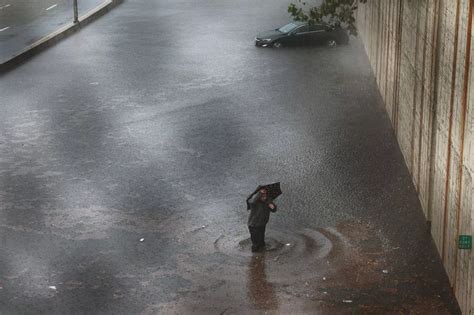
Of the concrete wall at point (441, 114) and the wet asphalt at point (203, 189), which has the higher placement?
the concrete wall at point (441, 114)

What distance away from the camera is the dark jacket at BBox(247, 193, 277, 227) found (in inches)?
720

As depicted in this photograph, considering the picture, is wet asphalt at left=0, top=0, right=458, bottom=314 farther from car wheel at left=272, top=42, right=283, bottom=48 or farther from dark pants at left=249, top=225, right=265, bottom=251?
car wheel at left=272, top=42, right=283, bottom=48

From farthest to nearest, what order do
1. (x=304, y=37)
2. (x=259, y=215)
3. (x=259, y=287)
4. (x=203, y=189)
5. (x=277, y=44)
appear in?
(x=304, y=37)
(x=277, y=44)
(x=203, y=189)
(x=259, y=215)
(x=259, y=287)

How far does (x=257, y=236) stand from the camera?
726 inches

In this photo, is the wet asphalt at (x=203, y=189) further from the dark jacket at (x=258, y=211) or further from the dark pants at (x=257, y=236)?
the dark jacket at (x=258, y=211)

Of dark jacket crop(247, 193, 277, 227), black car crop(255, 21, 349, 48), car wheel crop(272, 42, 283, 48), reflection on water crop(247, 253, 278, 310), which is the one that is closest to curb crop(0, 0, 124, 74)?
black car crop(255, 21, 349, 48)

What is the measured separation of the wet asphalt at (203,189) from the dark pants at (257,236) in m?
0.24

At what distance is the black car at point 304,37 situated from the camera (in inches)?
1593

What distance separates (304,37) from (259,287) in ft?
82.2

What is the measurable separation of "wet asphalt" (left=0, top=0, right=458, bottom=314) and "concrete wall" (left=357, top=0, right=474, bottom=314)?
Answer: 0.71 metres

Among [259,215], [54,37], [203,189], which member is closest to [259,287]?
[259,215]

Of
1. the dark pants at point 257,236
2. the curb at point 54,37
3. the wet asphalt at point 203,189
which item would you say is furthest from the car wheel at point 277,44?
the dark pants at point 257,236

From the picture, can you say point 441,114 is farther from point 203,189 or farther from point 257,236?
point 203,189

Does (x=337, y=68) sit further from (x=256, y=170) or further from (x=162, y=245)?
(x=162, y=245)
